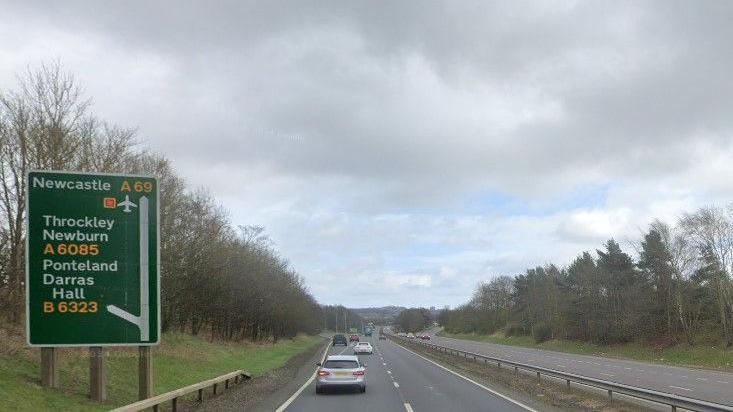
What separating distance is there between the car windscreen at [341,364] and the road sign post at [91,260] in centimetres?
964

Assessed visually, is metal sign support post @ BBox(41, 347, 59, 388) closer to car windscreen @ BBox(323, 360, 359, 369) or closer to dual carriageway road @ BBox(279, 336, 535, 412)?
dual carriageway road @ BBox(279, 336, 535, 412)

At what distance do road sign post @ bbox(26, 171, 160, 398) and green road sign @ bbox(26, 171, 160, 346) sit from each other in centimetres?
2

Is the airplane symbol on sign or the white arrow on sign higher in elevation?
the airplane symbol on sign

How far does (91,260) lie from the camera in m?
14.7

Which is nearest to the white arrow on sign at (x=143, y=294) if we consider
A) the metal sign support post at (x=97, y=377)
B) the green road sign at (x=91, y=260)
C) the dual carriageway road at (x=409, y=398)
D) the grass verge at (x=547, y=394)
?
the green road sign at (x=91, y=260)

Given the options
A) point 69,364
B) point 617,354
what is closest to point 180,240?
point 69,364

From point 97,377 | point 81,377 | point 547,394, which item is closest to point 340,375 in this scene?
point 547,394

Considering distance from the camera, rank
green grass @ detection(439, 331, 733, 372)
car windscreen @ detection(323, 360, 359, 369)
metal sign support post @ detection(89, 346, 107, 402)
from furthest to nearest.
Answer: green grass @ detection(439, 331, 733, 372)
car windscreen @ detection(323, 360, 359, 369)
metal sign support post @ detection(89, 346, 107, 402)

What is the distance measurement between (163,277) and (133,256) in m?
23.9

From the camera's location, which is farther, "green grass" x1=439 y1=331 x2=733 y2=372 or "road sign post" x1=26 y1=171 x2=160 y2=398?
"green grass" x1=439 y1=331 x2=733 y2=372

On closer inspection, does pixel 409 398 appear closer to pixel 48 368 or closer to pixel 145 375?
pixel 145 375

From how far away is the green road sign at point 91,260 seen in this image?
14.4m

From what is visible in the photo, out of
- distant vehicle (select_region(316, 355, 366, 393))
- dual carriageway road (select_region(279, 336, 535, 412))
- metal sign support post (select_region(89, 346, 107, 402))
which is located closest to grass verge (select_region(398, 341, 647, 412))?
dual carriageway road (select_region(279, 336, 535, 412))

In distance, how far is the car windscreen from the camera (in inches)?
924
